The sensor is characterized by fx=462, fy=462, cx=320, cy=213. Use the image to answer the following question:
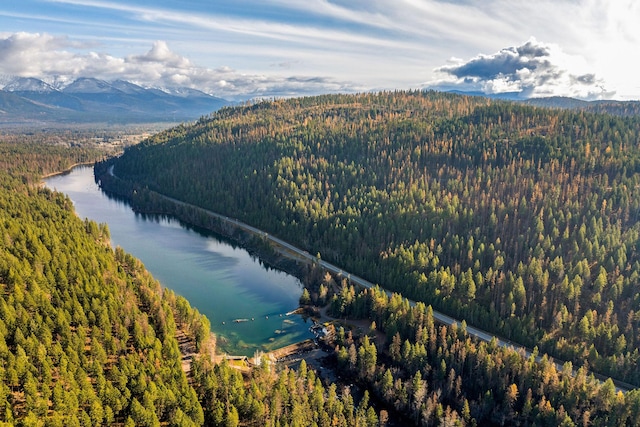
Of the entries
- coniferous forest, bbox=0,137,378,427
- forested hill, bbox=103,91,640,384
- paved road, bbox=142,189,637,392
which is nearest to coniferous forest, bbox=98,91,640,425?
forested hill, bbox=103,91,640,384

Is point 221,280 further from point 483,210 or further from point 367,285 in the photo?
point 483,210

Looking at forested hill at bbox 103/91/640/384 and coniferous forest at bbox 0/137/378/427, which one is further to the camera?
forested hill at bbox 103/91/640/384

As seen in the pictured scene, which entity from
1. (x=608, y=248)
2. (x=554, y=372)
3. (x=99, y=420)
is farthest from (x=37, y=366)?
(x=608, y=248)

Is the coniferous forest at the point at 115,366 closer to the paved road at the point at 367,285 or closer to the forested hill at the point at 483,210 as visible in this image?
the paved road at the point at 367,285

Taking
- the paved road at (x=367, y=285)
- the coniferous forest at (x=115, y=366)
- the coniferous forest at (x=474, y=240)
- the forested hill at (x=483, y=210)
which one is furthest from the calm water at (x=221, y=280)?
the forested hill at (x=483, y=210)

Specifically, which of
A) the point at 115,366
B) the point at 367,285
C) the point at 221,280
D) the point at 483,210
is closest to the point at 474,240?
the point at 483,210

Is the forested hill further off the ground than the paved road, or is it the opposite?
the forested hill

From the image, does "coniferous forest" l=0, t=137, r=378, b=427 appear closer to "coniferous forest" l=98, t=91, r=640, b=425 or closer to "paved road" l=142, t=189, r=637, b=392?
"coniferous forest" l=98, t=91, r=640, b=425
